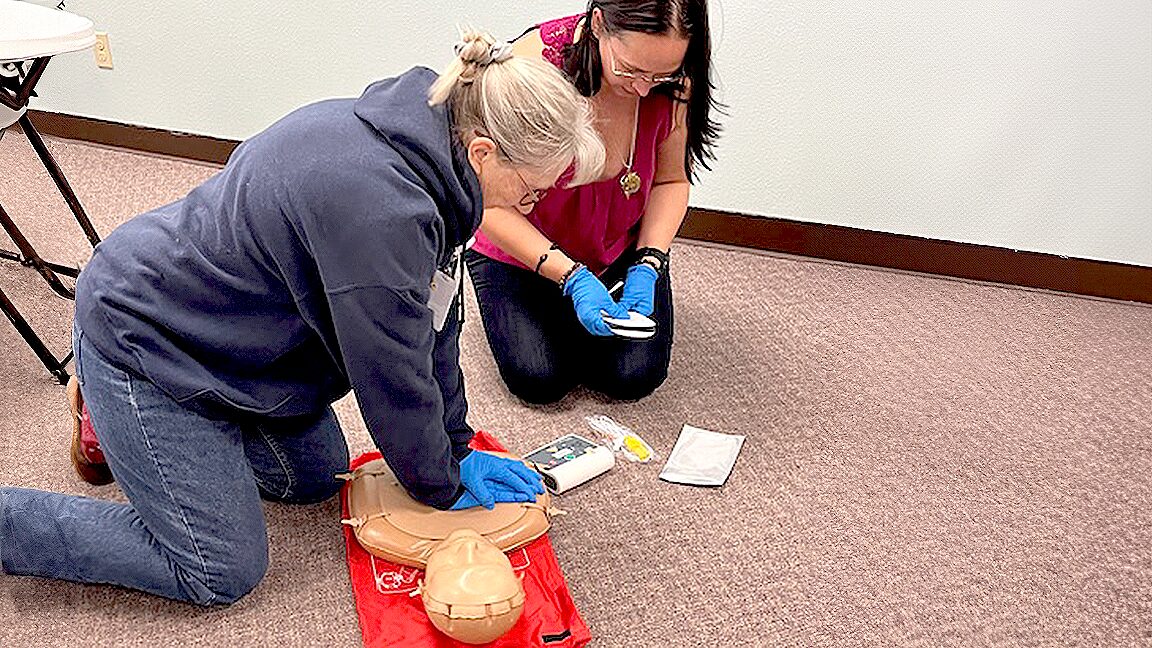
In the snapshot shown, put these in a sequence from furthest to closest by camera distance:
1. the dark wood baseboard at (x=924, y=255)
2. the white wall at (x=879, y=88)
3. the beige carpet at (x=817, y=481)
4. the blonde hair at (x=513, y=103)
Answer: the dark wood baseboard at (x=924, y=255)
the white wall at (x=879, y=88)
the beige carpet at (x=817, y=481)
the blonde hair at (x=513, y=103)

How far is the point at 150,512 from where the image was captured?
1.44 m

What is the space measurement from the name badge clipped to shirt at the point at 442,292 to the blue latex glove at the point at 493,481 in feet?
0.80

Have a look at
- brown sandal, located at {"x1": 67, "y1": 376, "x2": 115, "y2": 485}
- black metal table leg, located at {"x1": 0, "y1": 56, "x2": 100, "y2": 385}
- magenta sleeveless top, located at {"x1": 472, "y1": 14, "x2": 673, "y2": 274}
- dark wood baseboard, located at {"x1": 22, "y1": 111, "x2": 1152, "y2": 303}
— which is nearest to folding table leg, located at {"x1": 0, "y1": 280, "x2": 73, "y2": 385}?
black metal table leg, located at {"x1": 0, "y1": 56, "x2": 100, "y2": 385}

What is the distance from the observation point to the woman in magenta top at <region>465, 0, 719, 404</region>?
1.87 metres

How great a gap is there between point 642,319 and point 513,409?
0.29 m

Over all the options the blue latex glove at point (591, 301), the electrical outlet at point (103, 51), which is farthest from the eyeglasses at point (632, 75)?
the electrical outlet at point (103, 51)

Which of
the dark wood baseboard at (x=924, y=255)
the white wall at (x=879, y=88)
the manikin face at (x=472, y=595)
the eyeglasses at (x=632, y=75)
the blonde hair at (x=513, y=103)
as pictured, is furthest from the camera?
the dark wood baseboard at (x=924, y=255)

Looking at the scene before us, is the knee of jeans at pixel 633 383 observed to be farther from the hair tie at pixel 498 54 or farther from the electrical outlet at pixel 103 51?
the electrical outlet at pixel 103 51

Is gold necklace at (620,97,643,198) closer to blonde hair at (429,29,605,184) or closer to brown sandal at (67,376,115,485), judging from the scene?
blonde hair at (429,29,605,184)

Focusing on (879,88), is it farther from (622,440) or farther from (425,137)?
(425,137)

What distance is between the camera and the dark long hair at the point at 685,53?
5.35ft

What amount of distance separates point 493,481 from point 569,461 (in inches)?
7.8

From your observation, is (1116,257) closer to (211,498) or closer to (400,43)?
(400,43)

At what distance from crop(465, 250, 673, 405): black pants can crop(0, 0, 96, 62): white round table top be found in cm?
77
